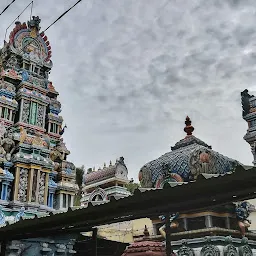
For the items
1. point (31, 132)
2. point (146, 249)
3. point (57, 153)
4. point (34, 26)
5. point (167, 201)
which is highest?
point (34, 26)

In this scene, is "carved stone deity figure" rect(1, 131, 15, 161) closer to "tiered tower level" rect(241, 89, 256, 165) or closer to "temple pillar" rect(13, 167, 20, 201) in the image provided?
"temple pillar" rect(13, 167, 20, 201)

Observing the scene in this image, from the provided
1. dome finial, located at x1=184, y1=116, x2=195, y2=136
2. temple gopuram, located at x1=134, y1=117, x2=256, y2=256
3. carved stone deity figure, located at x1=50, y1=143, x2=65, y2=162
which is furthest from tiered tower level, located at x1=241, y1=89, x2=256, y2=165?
carved stone deity figure, located at x1=50, y1=143, x2=65, y2=162

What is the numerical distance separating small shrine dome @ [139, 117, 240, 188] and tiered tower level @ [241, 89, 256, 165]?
4.90 meters

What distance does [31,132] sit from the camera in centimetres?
1775

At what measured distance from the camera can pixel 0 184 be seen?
15.8 m

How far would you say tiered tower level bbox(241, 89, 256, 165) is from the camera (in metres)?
17.6

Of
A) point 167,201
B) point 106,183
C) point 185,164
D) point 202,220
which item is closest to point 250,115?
point 185,164

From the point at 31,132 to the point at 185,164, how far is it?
8.56 m

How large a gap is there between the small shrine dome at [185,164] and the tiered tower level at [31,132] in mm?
5697

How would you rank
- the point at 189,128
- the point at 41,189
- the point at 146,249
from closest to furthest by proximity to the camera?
the point at 146,249
the point at 189,128
the point at 41,189

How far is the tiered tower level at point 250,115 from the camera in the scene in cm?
1764

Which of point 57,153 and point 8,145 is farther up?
point 57,153

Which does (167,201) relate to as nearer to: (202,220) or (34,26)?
(202,220)

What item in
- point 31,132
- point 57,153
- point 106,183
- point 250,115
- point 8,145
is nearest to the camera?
point 8,145
